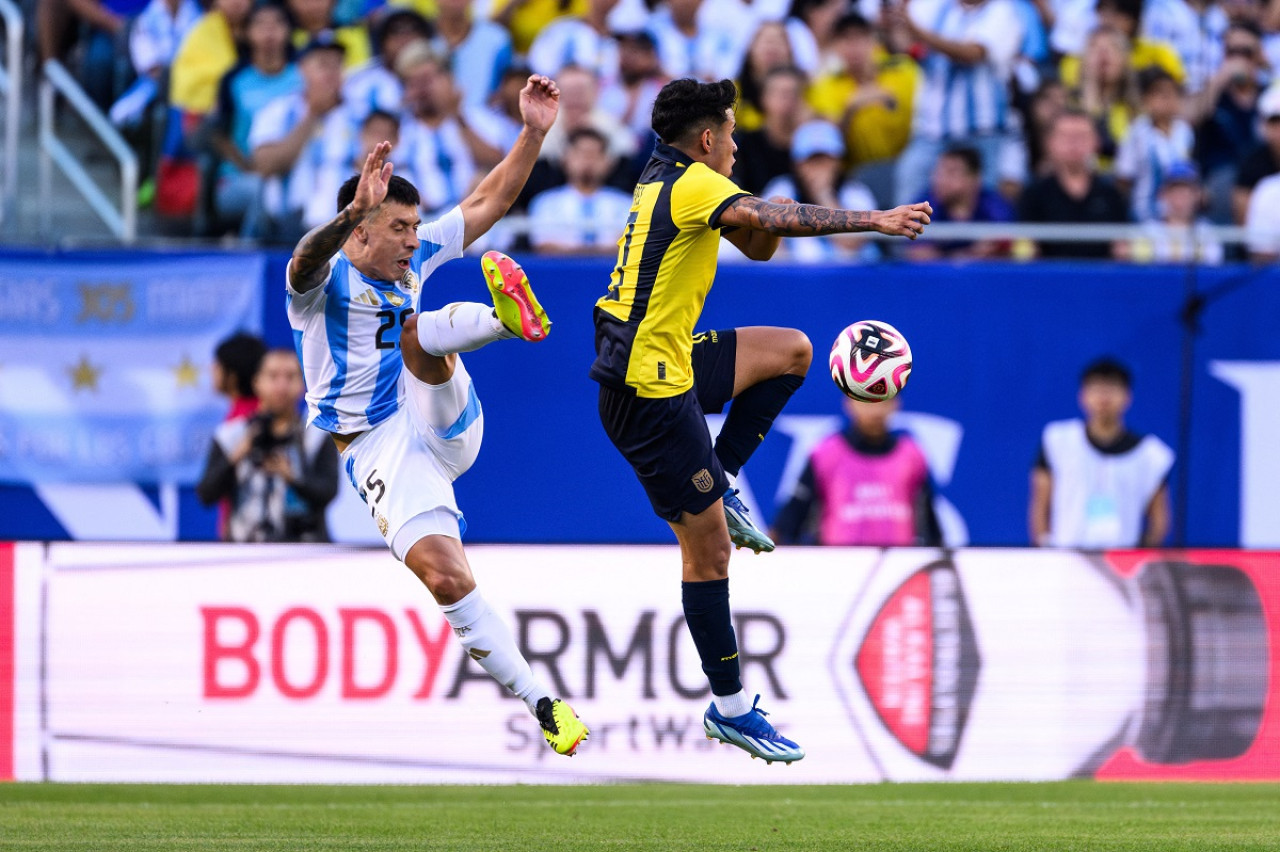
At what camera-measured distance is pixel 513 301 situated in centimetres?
693

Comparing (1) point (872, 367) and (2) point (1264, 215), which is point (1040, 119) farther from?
(1) point (872, 367)

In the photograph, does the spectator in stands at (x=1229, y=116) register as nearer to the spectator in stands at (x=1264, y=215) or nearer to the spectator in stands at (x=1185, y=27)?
the spectator in stands at (x=1185, y=27)

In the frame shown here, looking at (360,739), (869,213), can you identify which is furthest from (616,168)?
(869,213)

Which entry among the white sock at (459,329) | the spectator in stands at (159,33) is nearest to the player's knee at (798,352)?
the white sock at (459,329)

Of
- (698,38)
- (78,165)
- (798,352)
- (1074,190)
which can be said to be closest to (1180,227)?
(1074,190)

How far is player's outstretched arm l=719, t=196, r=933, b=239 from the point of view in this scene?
616 cm

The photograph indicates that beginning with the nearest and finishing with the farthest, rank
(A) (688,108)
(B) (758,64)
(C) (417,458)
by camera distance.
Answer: (A) (688,108), (C) (417,458), (B) (758,64)

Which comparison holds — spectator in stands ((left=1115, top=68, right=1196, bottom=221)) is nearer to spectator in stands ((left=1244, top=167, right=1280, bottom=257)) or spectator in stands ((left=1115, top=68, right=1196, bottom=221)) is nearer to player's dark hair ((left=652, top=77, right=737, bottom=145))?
spectator in stands ((left=1244, top=167, right=1280, bottom=257))

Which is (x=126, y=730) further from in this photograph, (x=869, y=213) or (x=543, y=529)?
(x=869, y=213)

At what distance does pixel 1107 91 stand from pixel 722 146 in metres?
6.92

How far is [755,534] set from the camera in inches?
294

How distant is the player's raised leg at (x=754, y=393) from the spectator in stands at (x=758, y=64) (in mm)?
5658

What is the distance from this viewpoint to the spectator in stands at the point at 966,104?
12.6 m

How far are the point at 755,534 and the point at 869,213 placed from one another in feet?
5.76
